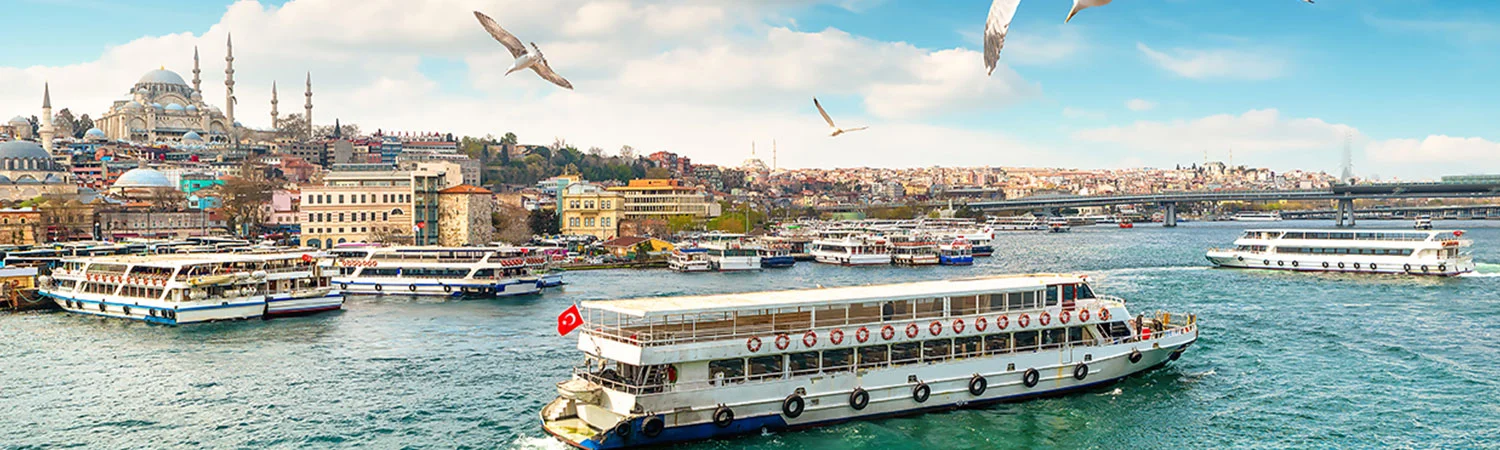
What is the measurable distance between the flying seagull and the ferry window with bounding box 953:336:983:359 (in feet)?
45.5

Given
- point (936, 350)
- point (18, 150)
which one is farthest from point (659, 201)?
point (936, 350)

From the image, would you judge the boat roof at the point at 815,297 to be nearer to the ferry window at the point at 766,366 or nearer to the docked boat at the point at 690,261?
the ferry window at the point at 766,366

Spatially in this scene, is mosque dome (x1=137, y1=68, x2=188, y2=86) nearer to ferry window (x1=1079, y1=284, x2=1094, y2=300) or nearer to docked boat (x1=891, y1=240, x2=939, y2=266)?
docked boat (x1=891, y1=240, x2=939, y2=266)

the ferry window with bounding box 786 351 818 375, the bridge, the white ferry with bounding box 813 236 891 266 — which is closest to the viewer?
the ferry window with bounding box 786 351 818 375

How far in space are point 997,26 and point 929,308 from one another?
13.9 m

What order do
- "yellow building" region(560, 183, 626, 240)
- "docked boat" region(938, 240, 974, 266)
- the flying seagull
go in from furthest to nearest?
"yellow building" region(560, 183, 626, 240) → "docked boat" region(938, 240, 974, 266) → the flying seagull

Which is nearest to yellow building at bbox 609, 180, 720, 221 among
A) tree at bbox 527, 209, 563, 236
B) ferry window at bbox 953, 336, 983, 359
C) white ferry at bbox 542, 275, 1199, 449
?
tree at bbox 527, 209, 563, 236

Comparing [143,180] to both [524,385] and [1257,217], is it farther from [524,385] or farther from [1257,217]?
[1257,217]

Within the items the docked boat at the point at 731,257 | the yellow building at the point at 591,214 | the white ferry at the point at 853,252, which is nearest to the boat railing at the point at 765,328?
the docked boat at the point at 731,257

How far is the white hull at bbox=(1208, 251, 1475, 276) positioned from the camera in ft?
141

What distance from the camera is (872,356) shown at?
59.8 feet

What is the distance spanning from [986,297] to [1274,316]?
1536 cm

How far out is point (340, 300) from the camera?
114 ft

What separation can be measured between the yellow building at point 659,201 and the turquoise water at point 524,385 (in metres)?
50.3
